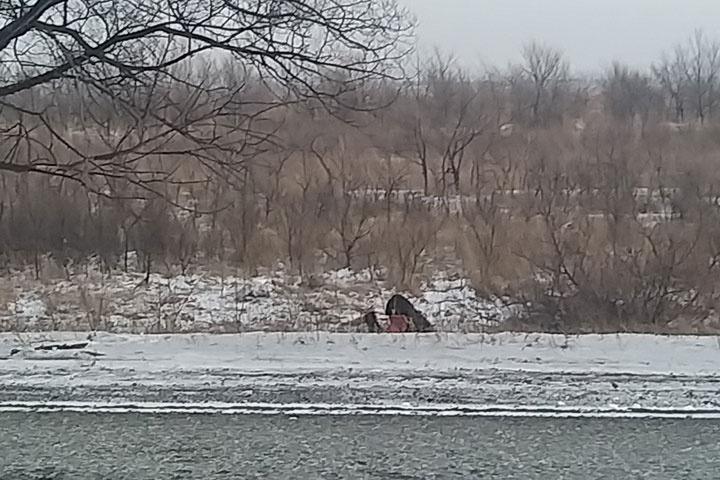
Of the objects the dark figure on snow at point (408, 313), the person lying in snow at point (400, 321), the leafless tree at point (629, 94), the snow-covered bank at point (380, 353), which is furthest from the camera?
the leafless tree at point (629, 94)

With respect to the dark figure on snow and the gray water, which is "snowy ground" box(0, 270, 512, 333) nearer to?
the dark figure on snow

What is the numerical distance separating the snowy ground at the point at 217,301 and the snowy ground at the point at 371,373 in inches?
161

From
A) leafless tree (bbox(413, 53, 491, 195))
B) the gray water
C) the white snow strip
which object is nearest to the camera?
the gray water

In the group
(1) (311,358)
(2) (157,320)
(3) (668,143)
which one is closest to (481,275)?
(2) (157,320)

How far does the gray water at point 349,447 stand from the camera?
4.02 meters

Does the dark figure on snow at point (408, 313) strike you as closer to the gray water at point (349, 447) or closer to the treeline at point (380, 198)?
the treeline at point (380, 198)

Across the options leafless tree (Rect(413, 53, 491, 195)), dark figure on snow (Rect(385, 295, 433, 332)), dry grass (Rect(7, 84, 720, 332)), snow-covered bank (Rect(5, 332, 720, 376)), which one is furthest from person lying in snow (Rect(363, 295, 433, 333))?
leafless tree (Rect(413, 53, 491, 195))

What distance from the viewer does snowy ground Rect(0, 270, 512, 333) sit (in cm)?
1216

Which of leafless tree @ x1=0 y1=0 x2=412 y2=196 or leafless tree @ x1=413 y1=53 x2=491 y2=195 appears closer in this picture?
leafless tree @ x1=0 y1=0 x2=412 y2=196

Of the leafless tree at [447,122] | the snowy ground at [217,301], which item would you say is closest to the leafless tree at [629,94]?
the leafless tree at [447,122]

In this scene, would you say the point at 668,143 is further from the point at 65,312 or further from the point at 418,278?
the point at 65,312

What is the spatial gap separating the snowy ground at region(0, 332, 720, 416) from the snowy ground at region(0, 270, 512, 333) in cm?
408

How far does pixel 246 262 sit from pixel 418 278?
362cm

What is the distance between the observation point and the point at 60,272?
16.1 m
